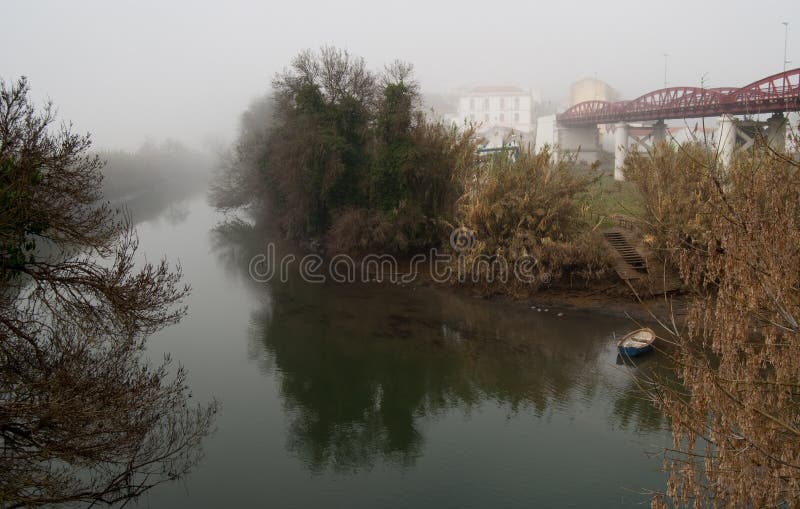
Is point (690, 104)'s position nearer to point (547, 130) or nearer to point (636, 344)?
point (547, 130)

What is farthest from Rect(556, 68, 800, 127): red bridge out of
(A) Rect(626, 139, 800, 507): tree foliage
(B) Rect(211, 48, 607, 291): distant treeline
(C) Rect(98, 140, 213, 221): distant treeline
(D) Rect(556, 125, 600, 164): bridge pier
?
(C) Rect(98, 140, 213, 221): distant treeline

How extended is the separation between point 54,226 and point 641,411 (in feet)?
44.2

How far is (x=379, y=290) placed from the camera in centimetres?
2703

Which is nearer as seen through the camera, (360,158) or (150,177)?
(360,158)

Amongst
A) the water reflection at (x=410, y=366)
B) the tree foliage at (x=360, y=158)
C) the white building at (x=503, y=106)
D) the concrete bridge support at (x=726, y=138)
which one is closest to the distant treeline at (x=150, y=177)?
the tree foliage at (x=360, y=158)

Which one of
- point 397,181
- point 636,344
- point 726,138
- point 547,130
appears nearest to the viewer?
point 726,138

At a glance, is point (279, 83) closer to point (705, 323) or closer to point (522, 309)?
point (522, 309)

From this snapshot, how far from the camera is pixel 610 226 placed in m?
27.5

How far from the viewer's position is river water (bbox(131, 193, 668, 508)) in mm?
11625

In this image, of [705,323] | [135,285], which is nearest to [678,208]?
[705,323]

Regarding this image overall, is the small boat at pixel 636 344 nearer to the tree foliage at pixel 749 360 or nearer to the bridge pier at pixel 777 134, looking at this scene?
the bridge pier at pixel 777 134

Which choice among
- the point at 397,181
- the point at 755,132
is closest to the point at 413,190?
the point at 397,181

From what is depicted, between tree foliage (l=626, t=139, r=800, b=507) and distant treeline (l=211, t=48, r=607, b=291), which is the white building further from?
tree foliage (l=626, t=139, r=800, b=507)

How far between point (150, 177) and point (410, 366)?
71.7 metres
